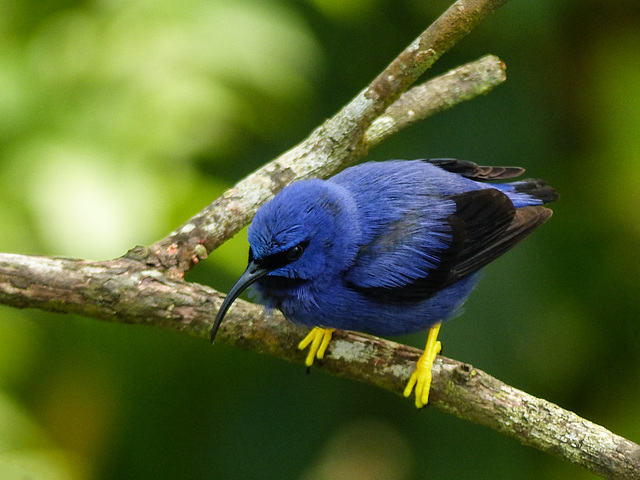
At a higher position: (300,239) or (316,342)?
(300,239)

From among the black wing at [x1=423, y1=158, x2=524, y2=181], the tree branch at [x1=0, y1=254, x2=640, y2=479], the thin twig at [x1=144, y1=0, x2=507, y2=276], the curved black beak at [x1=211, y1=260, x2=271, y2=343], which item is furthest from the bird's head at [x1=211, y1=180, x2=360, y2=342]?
the black wing at [x1=423, y1=158, x2=524, y2=181]

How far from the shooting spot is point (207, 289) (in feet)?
10.8

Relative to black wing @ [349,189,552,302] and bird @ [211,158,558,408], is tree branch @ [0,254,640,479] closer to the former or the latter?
bird @ [211,158,558,408]

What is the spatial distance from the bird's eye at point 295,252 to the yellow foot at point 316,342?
441 mm

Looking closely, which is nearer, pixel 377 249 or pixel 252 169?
pixel 377 249

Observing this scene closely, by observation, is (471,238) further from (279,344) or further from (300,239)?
(279,344)

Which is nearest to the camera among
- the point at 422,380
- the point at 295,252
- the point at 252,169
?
the point at 295,252

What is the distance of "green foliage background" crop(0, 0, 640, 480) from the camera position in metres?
3.89

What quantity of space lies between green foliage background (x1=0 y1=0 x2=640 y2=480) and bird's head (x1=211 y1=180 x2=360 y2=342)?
80cm

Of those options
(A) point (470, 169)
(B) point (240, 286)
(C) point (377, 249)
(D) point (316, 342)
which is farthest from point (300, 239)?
(A) point (470, 169)

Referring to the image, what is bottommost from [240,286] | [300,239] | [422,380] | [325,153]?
[422,380]

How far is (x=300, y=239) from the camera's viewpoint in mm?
3137

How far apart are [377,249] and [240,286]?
693 mm

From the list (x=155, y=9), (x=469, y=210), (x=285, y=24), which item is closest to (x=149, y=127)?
(x=155, y=9)
